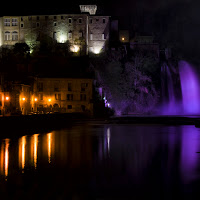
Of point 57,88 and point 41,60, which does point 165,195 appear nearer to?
point 57,88

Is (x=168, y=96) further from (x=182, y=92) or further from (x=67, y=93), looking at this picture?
(x=67, y=93)

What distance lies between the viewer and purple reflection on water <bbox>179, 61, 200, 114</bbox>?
9731 centimetres

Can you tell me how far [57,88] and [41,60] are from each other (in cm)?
2383

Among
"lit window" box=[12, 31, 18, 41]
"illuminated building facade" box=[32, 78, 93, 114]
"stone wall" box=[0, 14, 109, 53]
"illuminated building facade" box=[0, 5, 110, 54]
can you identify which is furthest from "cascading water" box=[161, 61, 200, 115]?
"lit window" box=[12, 31, 18, 41]

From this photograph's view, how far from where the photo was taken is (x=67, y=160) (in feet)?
43.8

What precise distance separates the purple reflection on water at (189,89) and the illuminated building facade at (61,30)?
84.1ft

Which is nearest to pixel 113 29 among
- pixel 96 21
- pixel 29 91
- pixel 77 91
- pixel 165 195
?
pixel 96 21

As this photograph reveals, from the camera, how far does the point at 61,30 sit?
339 feet

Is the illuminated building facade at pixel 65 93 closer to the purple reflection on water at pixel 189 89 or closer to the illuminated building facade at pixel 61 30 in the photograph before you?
the illuminated building facade at pixel 61 30

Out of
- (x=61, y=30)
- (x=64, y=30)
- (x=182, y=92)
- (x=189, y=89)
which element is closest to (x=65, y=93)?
(x=64, y=30)

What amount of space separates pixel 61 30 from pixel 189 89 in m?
42.6

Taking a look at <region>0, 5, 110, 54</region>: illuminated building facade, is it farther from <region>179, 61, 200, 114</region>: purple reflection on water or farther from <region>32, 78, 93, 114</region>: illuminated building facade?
<region>32, 78, 93, 114</region>: illuminated building facade

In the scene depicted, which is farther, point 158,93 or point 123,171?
point 158,93

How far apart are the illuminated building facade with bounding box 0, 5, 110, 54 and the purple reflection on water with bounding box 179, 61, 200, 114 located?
2563cm
